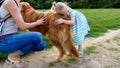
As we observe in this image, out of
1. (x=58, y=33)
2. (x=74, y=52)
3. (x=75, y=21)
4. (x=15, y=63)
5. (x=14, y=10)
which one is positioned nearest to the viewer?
(x=14, y=10)

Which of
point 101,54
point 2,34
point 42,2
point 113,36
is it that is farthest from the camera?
point 42,2

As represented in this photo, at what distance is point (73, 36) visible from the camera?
6.03 meters

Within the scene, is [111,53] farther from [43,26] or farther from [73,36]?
[43,26]

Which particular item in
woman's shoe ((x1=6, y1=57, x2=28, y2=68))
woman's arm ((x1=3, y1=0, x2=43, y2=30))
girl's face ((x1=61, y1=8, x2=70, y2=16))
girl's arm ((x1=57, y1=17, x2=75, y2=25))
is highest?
woman's arm ((x1=3, y1=0, x2=43, y2=30))

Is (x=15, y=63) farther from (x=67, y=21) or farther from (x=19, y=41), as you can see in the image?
(x=67, y=21)

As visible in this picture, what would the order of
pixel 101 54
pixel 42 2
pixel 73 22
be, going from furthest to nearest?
pixel 42 2 < pixel 101 54 < pixel 73 22

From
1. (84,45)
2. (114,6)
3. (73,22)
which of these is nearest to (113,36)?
(84,45)

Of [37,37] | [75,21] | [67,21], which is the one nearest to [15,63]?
[37,37]

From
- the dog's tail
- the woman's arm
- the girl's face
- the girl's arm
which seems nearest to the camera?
the woman's arm

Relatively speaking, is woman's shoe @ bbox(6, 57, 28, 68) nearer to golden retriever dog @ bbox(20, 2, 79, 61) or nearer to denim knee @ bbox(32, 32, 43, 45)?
denim knee @ bbox(32, 32, 43, 45)

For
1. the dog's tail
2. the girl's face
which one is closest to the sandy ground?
the dog's tail

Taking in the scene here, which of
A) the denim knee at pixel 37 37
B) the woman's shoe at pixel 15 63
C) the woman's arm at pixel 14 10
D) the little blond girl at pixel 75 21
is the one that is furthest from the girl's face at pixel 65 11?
the woman's shoe at pixel 15 63

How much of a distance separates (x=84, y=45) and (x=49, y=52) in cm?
97

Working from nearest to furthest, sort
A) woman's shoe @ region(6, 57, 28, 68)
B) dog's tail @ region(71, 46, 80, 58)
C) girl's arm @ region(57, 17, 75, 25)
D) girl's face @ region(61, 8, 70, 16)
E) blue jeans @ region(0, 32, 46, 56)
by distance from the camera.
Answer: blue jeans @ region(0, 32, 46, 56), woman's shoe @ region(6, 57, 28, 68), girl's arm @ region(57, 17, 75, 25), dog's tail @ region(71, 46, 80, 58), girl's face @ region(61, 8, 70, 16)
